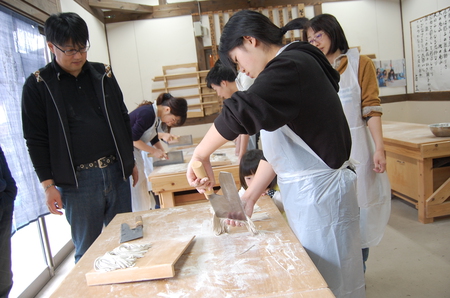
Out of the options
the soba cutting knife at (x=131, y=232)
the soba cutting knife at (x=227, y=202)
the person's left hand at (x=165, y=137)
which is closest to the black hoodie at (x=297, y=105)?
the soba cutting knife at (x=227, y=202)

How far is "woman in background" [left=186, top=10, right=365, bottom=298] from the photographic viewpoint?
2.86ft

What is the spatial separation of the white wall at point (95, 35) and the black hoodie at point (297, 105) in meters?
3.46

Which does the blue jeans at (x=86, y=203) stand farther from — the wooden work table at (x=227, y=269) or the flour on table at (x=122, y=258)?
the flour on table at (x=122, y=258)

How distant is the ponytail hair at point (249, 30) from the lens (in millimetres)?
1009

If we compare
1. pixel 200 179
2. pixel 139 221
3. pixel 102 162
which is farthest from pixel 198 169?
pixel 102 162

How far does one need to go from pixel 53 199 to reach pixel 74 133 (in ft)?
1.13

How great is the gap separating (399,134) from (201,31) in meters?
3.13

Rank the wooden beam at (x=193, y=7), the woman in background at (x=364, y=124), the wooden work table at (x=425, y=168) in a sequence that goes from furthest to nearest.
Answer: the wooden beam at (x=193, y=7), the wooden work table at (x=425, y=168), the woman in background at (x=364, y=124)

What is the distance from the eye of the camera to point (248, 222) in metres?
1.21

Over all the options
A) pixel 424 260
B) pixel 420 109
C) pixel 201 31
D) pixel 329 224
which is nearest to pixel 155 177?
pixel 329 224

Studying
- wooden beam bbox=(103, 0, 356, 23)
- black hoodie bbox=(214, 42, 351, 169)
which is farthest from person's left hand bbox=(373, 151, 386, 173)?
wooden beam bbox=(103, 0, 356, 23)

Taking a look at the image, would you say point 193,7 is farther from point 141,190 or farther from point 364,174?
point 364,174

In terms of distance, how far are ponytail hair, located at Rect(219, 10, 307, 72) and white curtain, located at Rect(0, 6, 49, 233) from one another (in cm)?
176

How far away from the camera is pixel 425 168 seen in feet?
9.45
